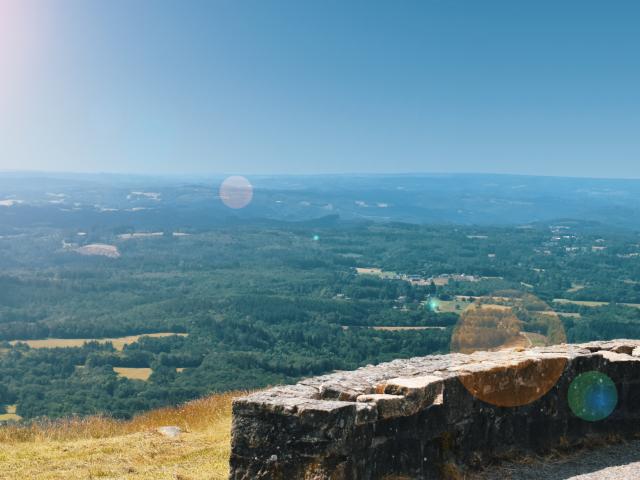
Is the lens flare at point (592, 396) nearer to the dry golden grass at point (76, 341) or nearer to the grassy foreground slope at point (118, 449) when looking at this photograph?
the grassy foreground slope at point (118, 449)

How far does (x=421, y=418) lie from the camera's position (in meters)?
7.90

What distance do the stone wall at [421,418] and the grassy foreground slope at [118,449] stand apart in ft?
8.81

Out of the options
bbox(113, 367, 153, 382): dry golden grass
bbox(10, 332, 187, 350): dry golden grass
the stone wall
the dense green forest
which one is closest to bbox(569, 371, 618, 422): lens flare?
the stone wall

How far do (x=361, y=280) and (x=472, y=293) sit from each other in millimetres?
43981

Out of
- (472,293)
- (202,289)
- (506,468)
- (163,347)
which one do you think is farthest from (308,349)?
(506,468)

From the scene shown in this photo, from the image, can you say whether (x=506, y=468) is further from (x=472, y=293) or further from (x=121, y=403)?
(x=472, y=293)

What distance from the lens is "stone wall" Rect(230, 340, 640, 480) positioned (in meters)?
7.14

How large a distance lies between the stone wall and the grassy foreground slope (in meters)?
2.69

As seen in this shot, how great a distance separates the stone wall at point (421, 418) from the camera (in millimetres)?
7137

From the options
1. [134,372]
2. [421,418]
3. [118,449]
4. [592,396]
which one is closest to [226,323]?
[134,372]

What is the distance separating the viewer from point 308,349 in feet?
360

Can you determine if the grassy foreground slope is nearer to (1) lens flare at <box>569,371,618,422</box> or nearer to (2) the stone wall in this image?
(2) the stone wall

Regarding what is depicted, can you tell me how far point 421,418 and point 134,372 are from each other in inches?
3538

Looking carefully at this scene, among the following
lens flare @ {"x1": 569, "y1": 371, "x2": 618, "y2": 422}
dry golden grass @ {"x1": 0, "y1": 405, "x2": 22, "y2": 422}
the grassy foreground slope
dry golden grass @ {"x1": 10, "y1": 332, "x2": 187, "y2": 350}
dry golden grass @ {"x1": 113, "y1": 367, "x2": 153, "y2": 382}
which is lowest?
dry golden grass @ {"x1": 10, "y1": 332, "x2": 187, "y2": 350}
